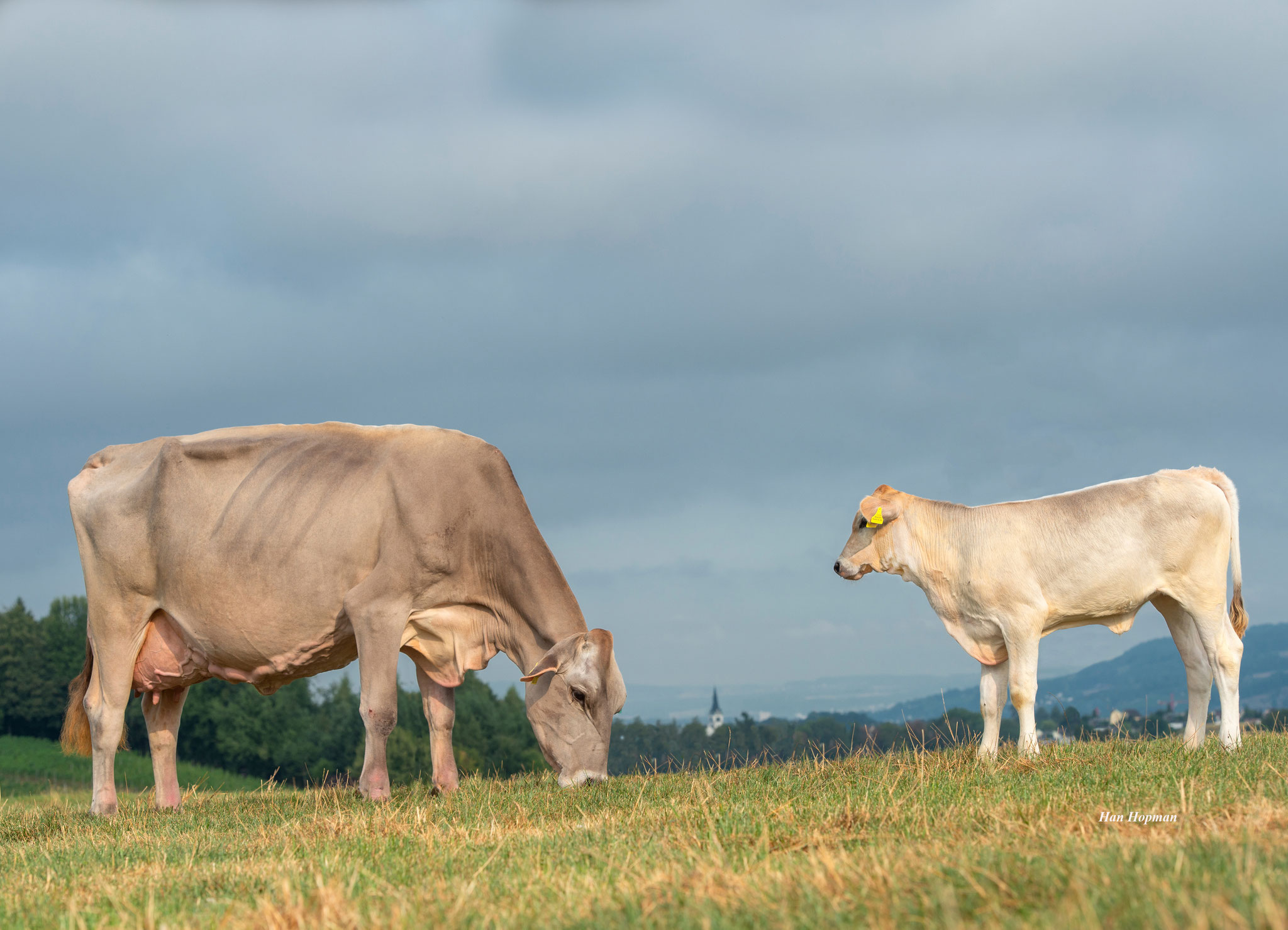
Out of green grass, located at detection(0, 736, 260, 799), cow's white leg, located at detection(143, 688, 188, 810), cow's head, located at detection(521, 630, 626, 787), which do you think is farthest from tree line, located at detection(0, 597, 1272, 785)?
cow's head, located at detection(521, 630, 626, 787)

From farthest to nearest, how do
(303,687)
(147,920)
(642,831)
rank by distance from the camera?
(303,687) < (642,831) < (147,920)

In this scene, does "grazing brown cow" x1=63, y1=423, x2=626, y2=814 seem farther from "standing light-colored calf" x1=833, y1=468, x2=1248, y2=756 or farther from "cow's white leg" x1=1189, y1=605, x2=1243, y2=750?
"cow's white leg" x1=1189, y1=605, x2=1243, y2=750

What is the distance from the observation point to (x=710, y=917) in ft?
12.3

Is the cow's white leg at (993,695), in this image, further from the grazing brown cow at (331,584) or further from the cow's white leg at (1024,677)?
the grazing brown cow at (331,584)

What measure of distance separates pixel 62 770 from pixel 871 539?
6167cm

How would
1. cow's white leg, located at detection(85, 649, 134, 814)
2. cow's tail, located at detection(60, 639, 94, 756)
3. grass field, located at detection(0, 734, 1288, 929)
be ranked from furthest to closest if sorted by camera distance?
cow's tail, located at detection(60, 639, 94, 756) → cow's white leg, located at detection(85, 649, 134, 814) → grass field, located at detection(0, 734, 1288, 929)

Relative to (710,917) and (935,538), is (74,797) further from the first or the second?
(710,917)

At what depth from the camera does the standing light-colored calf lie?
34.0ft

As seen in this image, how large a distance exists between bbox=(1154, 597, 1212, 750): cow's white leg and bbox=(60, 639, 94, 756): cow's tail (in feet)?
37.1

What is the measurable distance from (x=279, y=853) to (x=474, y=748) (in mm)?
72972

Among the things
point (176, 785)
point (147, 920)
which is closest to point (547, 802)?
point (147, 920)

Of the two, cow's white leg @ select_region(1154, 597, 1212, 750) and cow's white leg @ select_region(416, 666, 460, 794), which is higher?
cow's white leg @ select_region(1154, 597, 1212, 750)

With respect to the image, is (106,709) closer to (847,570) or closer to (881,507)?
(847,570)

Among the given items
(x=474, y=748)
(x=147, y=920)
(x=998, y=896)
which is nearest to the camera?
(x=998, y=896)
